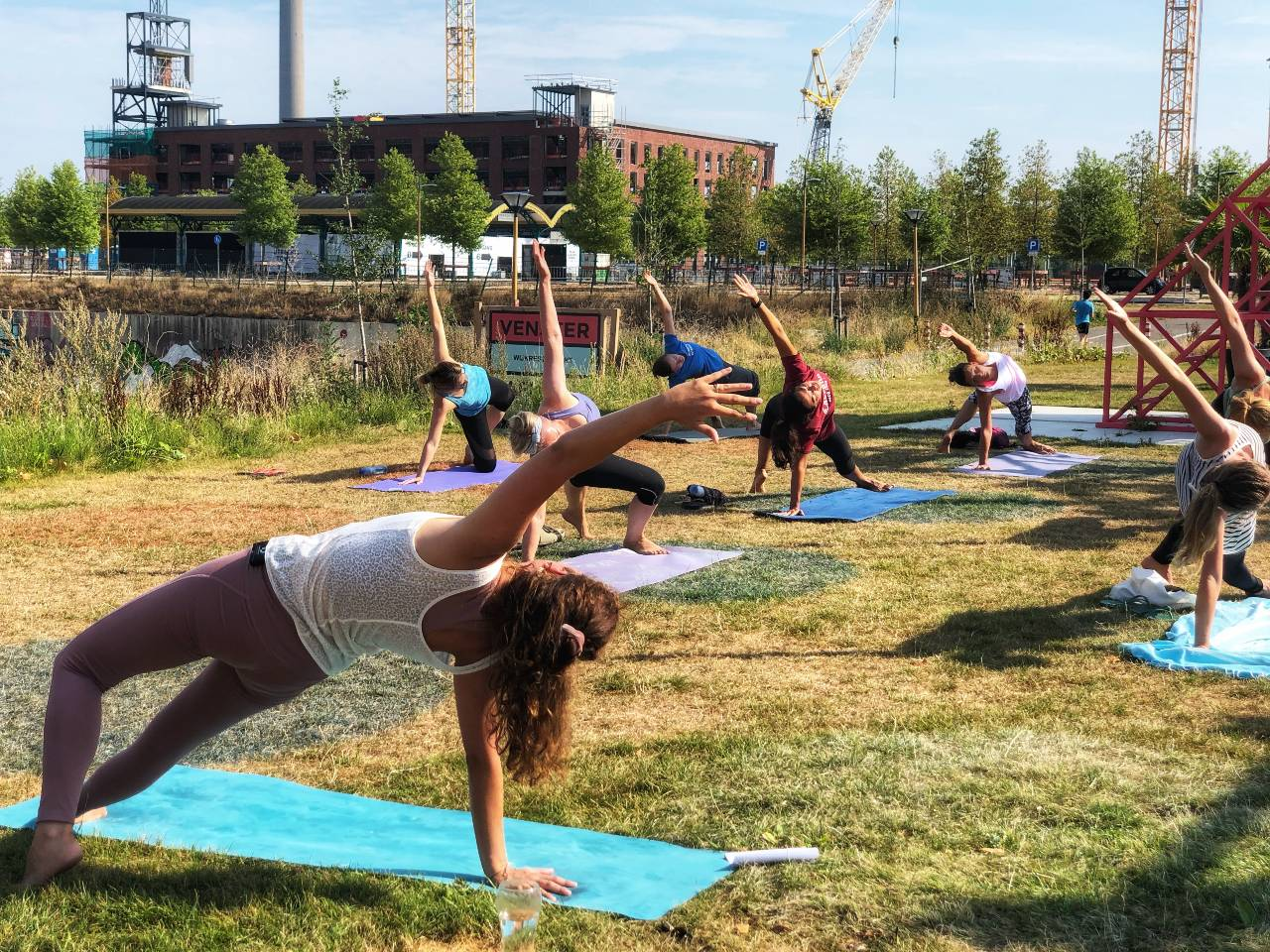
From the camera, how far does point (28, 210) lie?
210 feet

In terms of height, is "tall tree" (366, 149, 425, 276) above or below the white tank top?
above

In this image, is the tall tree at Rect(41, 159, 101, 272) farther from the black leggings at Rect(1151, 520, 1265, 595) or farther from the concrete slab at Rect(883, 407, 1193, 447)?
the black leggings at Rect(1151, 520, 1265, 595)

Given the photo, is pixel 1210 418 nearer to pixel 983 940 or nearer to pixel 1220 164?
pixel 983 940

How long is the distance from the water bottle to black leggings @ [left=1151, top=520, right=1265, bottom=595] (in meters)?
5.09

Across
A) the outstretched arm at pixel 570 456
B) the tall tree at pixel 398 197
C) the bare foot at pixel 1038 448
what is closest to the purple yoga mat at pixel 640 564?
the outstretched arm at pixel 570 456

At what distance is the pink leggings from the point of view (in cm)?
338

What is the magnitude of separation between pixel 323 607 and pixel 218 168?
100134mm

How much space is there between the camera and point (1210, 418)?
634cm

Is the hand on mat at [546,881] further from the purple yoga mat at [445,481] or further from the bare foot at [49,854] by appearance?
the purple yoga mat at [445,481]

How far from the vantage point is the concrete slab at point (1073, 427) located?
50.4 feet

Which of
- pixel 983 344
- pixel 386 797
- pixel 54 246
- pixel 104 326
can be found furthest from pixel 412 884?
pixel 54 246

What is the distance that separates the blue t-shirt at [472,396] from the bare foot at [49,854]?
8.40m

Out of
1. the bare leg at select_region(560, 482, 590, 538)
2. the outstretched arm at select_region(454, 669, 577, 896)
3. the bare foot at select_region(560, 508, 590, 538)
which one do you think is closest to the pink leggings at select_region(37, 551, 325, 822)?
the outstretched arm at select_region(454, 669, 577, 896)

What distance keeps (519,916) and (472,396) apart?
29.7 ft
